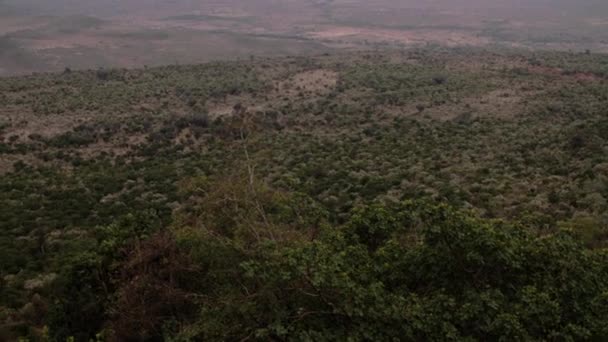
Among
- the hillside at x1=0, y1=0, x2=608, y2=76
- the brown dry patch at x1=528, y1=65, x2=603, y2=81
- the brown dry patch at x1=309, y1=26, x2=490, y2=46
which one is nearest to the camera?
the brown dry patch at x1=528, y1=65, x2=603, y2=81

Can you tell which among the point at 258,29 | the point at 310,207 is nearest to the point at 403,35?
the point at 258,29

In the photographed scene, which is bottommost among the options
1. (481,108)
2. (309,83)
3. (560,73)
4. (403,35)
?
(481,108)

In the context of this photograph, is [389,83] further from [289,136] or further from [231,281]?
[231,281]

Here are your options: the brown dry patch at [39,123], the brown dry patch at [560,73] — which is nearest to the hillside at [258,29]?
the brown dry patch at [39,123]

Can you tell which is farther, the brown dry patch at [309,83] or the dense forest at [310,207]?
the brown dry patch at [309,83]

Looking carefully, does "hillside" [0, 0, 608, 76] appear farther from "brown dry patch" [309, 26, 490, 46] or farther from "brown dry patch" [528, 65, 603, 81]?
"brown dry patch" [528, 65, 603, 81]

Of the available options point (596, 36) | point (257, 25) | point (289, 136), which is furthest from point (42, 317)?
point (257, 25)

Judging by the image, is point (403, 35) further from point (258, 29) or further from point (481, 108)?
point (481, 108)

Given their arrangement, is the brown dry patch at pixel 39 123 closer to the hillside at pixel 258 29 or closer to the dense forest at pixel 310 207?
the dense forest at pixel 310 207

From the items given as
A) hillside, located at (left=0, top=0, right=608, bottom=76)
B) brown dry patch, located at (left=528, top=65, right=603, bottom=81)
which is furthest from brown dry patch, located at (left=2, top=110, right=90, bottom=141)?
hillside, located at (left=0, top=0, right=608, bottom=76)
